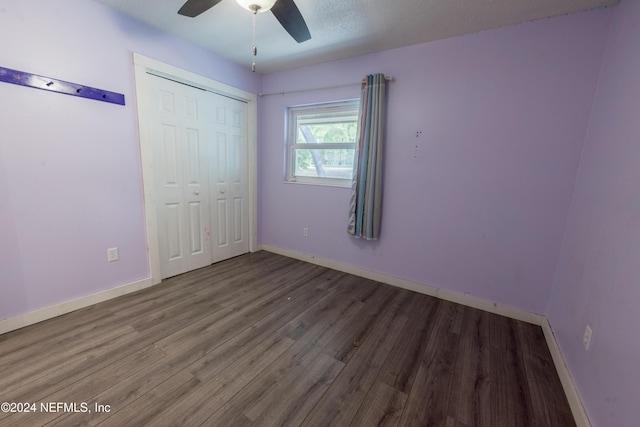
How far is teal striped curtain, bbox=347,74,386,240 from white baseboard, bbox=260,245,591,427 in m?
0.50

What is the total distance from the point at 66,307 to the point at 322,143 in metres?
2.92

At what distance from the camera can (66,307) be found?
206cm

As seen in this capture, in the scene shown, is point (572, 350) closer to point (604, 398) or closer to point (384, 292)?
point (604, 398)

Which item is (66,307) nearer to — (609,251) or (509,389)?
(509,389)

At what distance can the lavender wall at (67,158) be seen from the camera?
1.76 m

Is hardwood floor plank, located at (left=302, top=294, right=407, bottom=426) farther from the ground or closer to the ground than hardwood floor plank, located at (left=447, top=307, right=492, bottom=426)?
closer to the ground

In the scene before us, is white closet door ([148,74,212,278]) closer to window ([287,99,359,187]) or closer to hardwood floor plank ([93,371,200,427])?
window ([287,99,359,187])

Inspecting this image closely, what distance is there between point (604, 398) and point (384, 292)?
161 cm

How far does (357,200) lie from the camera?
9.41ft

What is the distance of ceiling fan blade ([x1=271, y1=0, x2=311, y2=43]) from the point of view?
1465mm

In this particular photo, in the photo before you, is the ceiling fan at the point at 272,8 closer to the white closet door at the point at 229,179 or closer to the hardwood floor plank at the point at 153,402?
the white closet door at the point at 229,179

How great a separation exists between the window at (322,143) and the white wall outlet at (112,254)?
207cm

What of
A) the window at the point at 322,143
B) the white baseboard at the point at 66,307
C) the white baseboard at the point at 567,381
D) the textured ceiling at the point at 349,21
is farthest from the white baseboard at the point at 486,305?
the textured ceiling at the point at 349,21

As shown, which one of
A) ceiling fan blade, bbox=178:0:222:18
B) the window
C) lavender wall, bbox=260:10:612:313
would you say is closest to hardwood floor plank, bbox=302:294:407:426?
lavender wall, bbox=260:10:612:313
